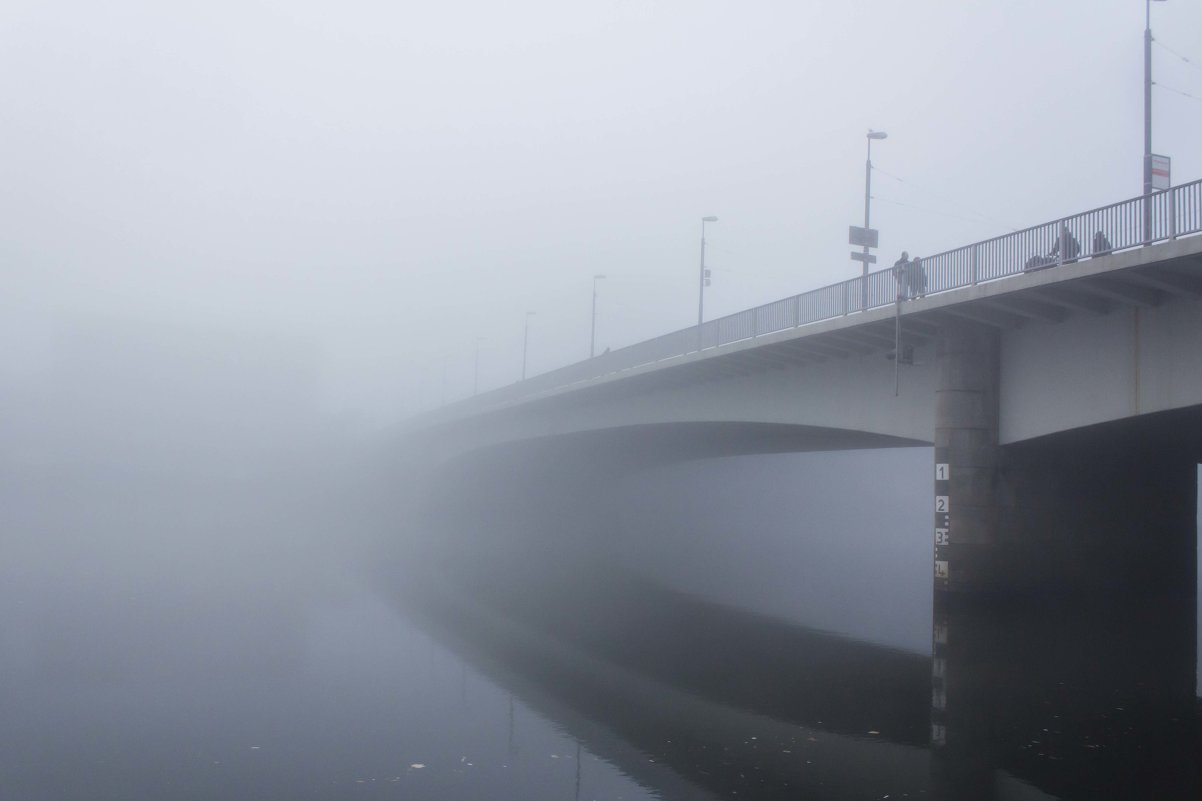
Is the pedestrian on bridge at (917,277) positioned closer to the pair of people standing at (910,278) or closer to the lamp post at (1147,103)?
the pair of people standing at (910,278)

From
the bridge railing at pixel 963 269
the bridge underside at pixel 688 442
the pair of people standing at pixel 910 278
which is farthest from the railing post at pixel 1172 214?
the bridge underside at pixel 688 442

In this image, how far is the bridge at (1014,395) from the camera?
60.3ft

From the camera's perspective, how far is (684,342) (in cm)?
3562

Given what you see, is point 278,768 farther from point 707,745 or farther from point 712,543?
point 712,543

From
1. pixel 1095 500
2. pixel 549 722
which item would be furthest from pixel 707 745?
pixel 1095 500

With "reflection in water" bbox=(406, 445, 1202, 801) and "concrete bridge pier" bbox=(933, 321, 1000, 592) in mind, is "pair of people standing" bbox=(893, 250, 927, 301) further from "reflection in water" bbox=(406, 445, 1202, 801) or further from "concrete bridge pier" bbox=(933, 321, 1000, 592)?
"reflection in water" bbox=(406, 445, 1202, 801)

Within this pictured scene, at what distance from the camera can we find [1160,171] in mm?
20344

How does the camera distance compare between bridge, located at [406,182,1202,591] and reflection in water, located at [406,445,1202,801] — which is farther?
bridge, located at [406,182,1202,591]

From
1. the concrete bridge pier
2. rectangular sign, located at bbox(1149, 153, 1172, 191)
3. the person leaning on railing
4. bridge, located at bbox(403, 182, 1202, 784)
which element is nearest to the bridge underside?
bridge, located at bbox(403, 182, 1202, 784)

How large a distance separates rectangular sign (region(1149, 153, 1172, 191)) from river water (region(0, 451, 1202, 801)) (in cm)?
937

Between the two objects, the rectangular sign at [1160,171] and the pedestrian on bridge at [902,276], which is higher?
the rectangular sign at [1160,171]

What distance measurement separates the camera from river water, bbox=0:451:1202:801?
11.3 metres

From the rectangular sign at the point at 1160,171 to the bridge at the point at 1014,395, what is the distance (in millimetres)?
2368

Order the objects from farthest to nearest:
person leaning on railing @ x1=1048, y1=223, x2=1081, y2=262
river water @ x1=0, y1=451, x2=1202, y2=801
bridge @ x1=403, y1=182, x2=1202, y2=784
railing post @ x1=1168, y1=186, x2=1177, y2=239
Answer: person leaning on railing @ x1=1048, y1=223, x2=1081, y2=262
bridge @ x1=403, y1=182, x2=1202, y2=784
railing post @ x1=1168, y1=186, x2=1177, y2=239
river water @ x1=0, y1=451, x2=1202, y2=801
